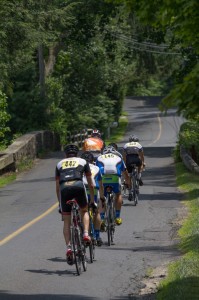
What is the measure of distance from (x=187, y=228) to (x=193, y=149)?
721 inches

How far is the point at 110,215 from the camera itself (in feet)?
55.5

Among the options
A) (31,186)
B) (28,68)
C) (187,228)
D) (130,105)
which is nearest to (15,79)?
(28,68)

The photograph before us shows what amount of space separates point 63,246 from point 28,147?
22.1 meters

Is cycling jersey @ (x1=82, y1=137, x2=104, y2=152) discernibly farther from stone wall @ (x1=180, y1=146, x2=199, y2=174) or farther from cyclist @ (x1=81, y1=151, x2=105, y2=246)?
stone wall @ (x1=180, y1=146, x2=199, y2=174)

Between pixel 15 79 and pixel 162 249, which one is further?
pixel 15 79

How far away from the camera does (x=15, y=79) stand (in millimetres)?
48188

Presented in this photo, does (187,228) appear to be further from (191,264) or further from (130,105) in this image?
(130,105)

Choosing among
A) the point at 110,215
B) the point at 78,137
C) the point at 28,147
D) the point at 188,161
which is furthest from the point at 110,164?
the point at 78,137

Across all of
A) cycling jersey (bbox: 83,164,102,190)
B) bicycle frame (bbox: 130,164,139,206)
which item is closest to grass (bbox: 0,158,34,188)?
bicycle frame (bbox: 130,164,139,206)

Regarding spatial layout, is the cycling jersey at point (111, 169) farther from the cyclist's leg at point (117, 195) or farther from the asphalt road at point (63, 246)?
the asphalt road at point (63, 246)

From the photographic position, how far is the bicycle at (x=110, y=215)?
16.4 meters

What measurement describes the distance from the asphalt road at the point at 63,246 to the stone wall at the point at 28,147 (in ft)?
6.81

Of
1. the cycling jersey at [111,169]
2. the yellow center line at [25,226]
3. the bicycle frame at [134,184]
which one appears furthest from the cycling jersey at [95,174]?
the bicycle frame at [134,184]

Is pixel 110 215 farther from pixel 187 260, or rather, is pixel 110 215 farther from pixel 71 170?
pixel 71 170
